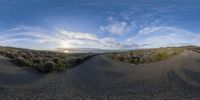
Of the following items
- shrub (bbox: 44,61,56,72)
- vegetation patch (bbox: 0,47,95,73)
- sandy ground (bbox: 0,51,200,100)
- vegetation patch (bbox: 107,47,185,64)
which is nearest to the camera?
sandy ground (bbox: 0,51,200,100)

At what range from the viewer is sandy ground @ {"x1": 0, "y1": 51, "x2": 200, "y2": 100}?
4738 centimetres

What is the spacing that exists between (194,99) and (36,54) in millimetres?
34180

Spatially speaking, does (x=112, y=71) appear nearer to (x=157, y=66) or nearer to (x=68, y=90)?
(x=157, y=66)

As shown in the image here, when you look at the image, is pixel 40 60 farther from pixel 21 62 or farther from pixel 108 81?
pixel 108 81

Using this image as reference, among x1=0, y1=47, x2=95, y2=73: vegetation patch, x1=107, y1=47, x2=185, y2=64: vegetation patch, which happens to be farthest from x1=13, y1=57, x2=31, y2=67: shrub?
x1=107, y1=47, x2=185, y2=64: vegetation patch

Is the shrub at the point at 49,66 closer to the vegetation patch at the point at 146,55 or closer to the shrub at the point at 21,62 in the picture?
the shrub at the point at 21,62

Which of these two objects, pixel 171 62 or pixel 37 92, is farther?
pixel 171 62

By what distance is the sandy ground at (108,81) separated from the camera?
155 feet

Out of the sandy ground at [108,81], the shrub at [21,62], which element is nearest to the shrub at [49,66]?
the sandy ground at [108,81]

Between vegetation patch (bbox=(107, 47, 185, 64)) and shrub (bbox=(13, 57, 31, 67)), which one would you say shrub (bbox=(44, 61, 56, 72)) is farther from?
vegetation patch (bbox=(107, 47, 185, 64))

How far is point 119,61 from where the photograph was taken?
218 ft

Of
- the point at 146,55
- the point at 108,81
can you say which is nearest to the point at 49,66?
the point at 108,81

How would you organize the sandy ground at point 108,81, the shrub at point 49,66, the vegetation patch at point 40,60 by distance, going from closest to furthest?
the sandy ground at point 108,81 → the shrub at point 49,66 → the vegetation patch at point 40,60

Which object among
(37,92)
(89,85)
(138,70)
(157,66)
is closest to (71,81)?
(89,85)
